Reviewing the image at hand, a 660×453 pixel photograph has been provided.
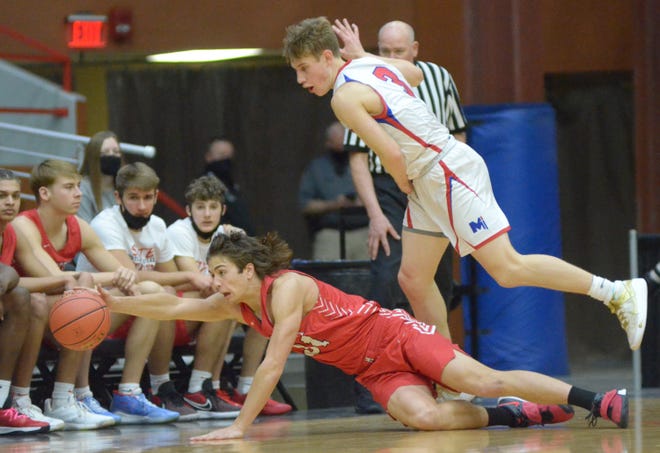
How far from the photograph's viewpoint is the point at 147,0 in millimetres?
10336

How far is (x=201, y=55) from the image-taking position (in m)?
10.7

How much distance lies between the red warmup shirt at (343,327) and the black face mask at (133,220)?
148cm

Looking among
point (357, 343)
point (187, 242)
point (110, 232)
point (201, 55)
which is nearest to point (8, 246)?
point (110, 232)

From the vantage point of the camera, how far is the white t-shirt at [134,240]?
6.76 metres

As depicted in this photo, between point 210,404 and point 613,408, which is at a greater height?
point 613,408

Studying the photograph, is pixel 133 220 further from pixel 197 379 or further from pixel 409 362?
pixel 409 362

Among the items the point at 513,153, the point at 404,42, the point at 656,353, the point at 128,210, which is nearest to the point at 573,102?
the point at 513,153

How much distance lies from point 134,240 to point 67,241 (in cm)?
49

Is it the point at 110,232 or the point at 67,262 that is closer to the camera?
A: the point at 67,262

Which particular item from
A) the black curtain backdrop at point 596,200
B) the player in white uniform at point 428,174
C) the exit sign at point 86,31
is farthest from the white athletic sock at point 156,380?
the black curtain backdrop at point 596,200

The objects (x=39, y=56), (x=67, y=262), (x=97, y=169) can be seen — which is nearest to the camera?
(x=67, y=262)

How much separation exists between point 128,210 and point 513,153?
9.94ft

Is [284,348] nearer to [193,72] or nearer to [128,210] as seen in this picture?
[128,210]

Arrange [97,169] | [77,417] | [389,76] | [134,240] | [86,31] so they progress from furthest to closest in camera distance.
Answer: [86,31], [97,169], [134,240], [77,417], [389,76]
